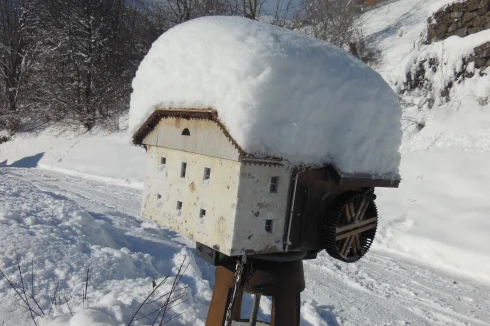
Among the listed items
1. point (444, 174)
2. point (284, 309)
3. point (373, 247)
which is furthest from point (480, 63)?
point (284, 309)

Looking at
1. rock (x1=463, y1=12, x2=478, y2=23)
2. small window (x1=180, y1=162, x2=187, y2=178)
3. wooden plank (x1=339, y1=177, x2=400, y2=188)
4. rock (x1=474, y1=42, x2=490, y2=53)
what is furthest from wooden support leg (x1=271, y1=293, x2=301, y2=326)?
rock (x1=463, y1=12, x2=478, y2=23)

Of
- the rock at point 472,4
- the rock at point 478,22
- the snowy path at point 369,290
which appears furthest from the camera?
the rock at point 472,4

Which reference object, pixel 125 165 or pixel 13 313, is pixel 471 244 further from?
pixel 125 165

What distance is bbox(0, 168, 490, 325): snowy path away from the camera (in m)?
4.28

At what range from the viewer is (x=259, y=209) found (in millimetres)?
1723

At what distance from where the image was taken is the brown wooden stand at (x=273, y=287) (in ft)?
6.31

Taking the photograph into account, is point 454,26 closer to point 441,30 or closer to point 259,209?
point 441,30

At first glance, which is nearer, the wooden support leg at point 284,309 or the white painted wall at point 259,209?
→ the white painted wall at point 259,209

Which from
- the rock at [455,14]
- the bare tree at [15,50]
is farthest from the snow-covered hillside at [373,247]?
the bare tree at [15,50]

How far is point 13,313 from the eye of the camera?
282cm

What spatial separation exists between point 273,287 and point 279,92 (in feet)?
2.95

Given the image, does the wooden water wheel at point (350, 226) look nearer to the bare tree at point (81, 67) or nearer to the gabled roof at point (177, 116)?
the gabled roof at point (177, 116)

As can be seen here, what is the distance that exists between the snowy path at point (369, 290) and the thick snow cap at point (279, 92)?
2162mm

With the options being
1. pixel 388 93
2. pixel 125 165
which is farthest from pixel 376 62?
pixel 388 93
